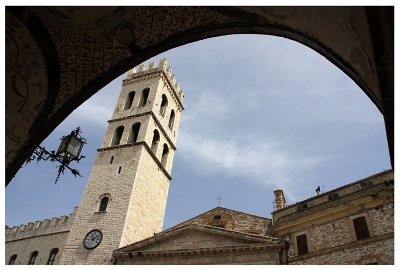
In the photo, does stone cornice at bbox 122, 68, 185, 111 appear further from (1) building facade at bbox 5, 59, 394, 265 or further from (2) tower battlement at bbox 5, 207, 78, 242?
(2) tower battlement at bbox 5, 207, 78, 242

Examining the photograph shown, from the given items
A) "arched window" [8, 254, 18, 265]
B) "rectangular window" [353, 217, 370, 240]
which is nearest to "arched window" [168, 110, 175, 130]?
"arched window" [8, 254, 18, 265]

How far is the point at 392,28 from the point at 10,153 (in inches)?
153

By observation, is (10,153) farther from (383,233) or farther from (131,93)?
(131,93)

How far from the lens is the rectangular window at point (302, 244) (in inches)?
606

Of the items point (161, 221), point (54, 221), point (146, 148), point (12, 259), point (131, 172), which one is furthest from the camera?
point (54, 221)

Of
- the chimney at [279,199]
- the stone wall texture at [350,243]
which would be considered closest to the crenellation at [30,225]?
the chimney at [279,199]

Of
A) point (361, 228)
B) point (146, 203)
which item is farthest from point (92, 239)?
→ point (361, 228)

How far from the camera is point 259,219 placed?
20.9 metres

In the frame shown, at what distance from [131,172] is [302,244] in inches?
479

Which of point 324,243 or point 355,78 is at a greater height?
point 324,243

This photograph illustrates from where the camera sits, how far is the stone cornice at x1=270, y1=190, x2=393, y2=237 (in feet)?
47.0

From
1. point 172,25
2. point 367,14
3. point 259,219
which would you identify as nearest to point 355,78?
point 367,14

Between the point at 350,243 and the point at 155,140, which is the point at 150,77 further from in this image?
the point at 350,243

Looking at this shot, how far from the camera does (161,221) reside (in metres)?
24.9
